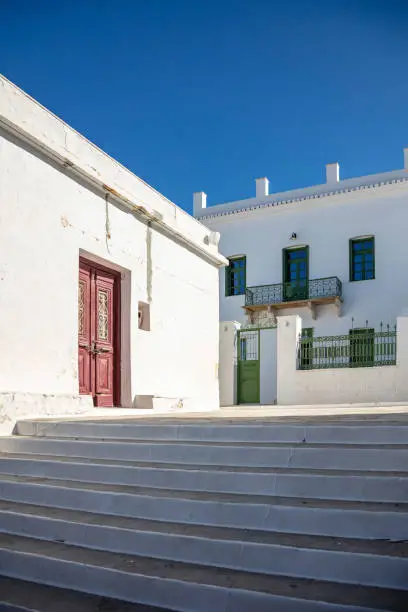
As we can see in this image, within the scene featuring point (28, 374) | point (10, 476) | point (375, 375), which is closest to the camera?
point (10, 476)

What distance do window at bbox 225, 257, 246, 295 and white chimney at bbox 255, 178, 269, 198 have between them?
266 cm

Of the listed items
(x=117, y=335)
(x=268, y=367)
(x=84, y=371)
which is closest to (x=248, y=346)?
(x=268, y=367)

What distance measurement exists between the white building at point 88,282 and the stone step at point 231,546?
2497 mm

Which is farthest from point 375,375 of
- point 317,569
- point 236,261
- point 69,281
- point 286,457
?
point 317,569

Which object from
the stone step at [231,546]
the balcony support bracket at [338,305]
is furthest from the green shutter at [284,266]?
the stone step at [231,546]

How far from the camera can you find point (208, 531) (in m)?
3.51

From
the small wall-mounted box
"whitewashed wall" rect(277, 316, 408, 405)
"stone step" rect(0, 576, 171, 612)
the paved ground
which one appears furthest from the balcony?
"stone step" rect(0, 576, 171, 612)

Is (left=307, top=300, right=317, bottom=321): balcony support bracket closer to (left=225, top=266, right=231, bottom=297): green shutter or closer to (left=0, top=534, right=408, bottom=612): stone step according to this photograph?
(left=225, top=266, right=231, bottom=297): green shutter

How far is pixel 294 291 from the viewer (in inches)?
821

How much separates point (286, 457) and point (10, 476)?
91.5 inches

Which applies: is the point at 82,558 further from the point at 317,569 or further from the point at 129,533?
the point at 317,569

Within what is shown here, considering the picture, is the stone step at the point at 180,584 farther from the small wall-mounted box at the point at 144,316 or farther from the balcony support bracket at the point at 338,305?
the balcony support bracket at the point at 338,305

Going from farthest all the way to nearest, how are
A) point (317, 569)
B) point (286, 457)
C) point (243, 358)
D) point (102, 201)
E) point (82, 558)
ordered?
point (243, 358)
point (102, 201)
point (286, 457)
point (82, 558)
point (317, 569)

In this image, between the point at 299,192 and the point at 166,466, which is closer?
the point at 166,466
